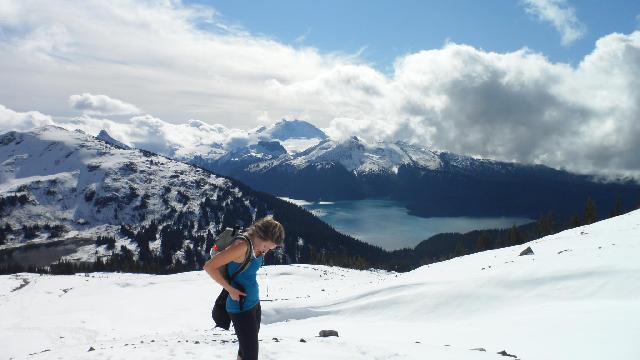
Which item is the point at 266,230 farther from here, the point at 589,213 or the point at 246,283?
the point at 589,213

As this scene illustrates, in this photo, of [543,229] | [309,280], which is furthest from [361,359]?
[543,229]

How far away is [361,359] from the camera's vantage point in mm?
11977

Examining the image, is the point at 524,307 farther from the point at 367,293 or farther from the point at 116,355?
the point at 116,355

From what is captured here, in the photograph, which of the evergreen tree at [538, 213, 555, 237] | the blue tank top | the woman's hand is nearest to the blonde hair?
the blue tank top

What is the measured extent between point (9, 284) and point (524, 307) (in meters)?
80.6

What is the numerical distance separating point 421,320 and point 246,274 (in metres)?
18.9

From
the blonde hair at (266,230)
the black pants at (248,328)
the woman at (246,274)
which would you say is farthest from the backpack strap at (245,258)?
the black pants at (248,328)

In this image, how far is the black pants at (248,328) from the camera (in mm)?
7801

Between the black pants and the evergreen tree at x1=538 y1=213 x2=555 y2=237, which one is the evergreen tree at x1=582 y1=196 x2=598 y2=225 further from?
the black pants

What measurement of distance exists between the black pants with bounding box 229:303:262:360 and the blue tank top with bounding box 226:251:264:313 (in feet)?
0.39

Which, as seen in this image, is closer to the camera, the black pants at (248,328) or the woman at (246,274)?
the woman at (246,274)

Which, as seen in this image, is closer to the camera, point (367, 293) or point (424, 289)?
point (424, 289)

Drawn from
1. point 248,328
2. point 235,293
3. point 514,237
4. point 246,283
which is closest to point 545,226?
point 514,237

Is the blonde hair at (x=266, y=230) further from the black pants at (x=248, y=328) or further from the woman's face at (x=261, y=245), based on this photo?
the black pants at (x=248, y=328)
